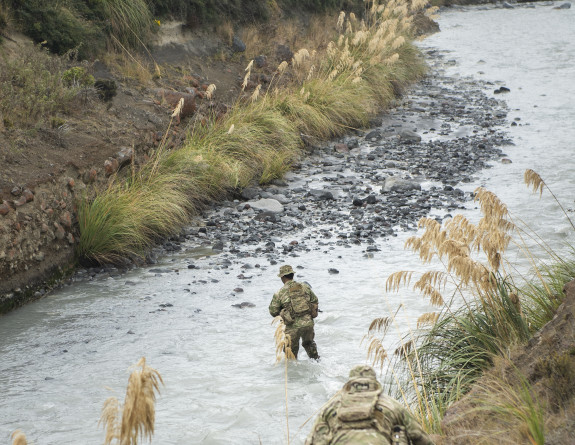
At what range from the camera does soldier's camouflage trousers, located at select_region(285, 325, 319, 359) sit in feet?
20.4

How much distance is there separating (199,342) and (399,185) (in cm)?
568

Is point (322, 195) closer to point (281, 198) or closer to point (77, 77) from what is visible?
point (281, 198)

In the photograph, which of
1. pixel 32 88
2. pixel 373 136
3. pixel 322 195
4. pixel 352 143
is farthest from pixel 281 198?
pixel 373 136

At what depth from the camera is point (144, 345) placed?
6844mm

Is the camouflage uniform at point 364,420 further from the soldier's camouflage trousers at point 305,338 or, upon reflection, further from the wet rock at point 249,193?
the wet rock at point 249,193

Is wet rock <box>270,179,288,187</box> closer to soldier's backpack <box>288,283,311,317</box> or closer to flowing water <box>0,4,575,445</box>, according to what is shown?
flowing water <box>0,4,575,445</box>

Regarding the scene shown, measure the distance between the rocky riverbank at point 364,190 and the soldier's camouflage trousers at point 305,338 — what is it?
7.28 ft

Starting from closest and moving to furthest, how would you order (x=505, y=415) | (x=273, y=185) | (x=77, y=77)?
(x=505, y=415) → (x=77, y=77) → (x=273, y=185)

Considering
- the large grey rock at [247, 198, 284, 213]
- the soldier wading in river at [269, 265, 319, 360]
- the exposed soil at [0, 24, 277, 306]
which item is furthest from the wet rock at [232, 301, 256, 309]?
the large grey rock at [247, 198, 284, 213]

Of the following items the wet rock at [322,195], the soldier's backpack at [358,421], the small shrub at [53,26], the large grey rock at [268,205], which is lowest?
the wet rock at [322,195]

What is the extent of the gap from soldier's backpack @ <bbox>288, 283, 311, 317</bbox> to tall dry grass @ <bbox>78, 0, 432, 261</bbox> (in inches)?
130

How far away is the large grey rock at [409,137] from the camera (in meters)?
14.5

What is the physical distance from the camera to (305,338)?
6316mm

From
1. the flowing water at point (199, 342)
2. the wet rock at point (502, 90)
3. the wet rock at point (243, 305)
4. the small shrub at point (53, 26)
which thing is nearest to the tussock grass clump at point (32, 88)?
the small shrub at point (53, 26)
